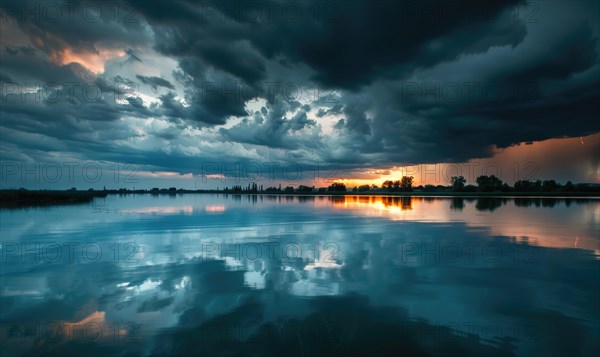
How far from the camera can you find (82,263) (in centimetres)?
1970

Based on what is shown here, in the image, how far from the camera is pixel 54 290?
1471 cm

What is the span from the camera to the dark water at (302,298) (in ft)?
31.2

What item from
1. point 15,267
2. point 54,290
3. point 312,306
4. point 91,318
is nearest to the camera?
Answer: point 91,318

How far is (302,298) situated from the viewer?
13156 mm

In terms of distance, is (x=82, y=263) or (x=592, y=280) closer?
(x=592, y=280)

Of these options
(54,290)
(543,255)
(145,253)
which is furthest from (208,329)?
(543,255)

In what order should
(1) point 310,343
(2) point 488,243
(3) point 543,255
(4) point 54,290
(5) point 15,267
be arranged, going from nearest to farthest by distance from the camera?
(1) point 310,343 < (4) point 54,290 < (5) point 15,267 < (3) point 543,255 < (2) point 488,243

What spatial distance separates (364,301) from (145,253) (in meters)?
17.3

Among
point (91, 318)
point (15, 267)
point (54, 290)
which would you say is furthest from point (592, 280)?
point (15, 267)

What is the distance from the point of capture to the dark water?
31.2 ft

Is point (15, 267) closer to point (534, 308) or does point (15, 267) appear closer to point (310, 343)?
point (310, 343)

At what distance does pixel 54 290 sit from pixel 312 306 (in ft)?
43.2

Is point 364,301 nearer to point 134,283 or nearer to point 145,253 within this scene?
point 134,283

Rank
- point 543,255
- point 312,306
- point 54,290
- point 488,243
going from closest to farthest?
point 312,306, point 54,290, point 543,255, point 488,243
